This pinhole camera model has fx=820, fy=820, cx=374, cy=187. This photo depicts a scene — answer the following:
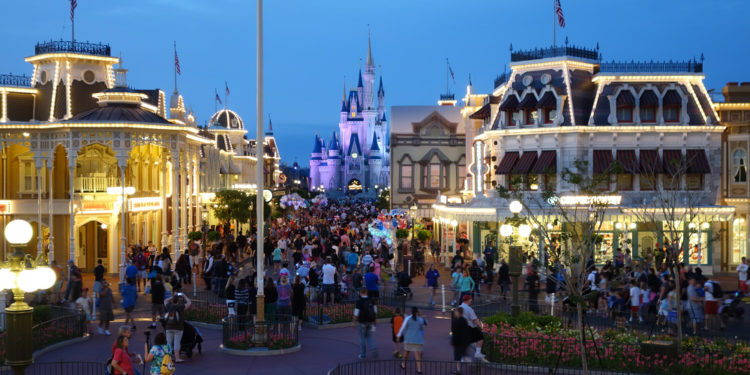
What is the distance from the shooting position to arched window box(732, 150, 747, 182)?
34438 millimetres

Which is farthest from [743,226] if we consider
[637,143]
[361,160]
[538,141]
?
[361,160]

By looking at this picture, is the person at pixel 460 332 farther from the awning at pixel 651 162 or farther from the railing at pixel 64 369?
the awning at pixel 651 162

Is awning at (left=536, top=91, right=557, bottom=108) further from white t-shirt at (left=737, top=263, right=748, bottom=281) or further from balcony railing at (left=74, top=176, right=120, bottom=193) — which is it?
balcony railing at (left=74, top=176, right=120, bottom=193)

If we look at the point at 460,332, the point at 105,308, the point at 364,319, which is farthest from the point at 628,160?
the point at 105,308

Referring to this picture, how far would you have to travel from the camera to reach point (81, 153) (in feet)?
122

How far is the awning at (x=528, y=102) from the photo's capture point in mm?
34688

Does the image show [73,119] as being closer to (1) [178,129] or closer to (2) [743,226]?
(1) [178,129]

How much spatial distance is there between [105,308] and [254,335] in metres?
4.26

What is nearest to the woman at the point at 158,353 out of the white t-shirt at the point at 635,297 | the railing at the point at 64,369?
the railing at the point at 64,369

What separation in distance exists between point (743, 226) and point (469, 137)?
58.7 feet

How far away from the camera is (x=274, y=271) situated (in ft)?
111

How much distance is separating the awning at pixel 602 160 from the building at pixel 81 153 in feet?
56.5

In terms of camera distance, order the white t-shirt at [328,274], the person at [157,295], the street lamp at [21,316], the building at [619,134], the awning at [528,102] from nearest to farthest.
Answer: the street lamp at [21,316] → the person at [157,295] → the white t-shirt at [328,274] → the building at [619,134] → the awning at [528,102]

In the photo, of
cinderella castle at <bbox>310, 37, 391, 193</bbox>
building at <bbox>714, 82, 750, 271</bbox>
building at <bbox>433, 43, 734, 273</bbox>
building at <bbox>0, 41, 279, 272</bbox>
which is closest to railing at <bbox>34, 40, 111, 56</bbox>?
building at <bbox>0, 41, 279, 272</bbox>
